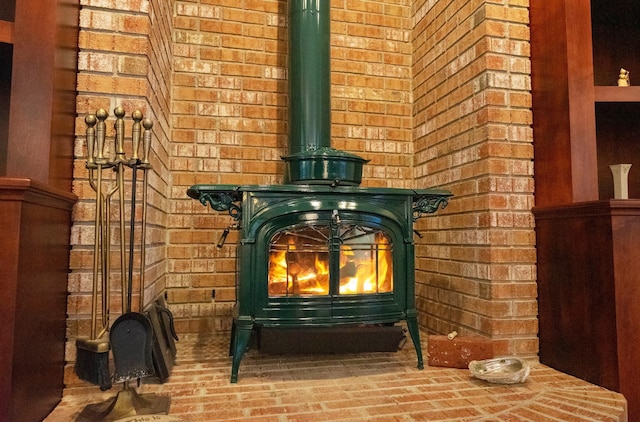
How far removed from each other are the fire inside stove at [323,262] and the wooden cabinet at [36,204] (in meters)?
0.79

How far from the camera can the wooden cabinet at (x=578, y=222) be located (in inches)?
63.0

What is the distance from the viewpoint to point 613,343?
62.6 inches

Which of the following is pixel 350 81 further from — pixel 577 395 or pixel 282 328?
pixel 577 395

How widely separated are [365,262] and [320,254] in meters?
0.21

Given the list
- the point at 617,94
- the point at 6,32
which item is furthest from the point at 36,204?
the point at 617,94

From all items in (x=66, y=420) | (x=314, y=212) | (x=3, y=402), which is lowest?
(x=66, y=420)

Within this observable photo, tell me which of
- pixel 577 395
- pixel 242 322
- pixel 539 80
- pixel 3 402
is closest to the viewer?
pixel 3 402

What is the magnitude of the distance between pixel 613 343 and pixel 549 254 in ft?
1.51

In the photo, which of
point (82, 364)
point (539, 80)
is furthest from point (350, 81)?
point (82, 364)

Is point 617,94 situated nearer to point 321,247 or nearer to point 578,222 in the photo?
point 578,222

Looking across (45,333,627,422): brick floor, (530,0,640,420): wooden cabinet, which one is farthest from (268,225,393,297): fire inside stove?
(530,0,640,420): wooden cabinet

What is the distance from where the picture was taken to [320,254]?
5.95 feet

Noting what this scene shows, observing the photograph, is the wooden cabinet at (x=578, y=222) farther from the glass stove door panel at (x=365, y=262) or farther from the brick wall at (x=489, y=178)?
the glass stove door panel at (x=365, y=262)

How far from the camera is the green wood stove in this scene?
5.68 ft
